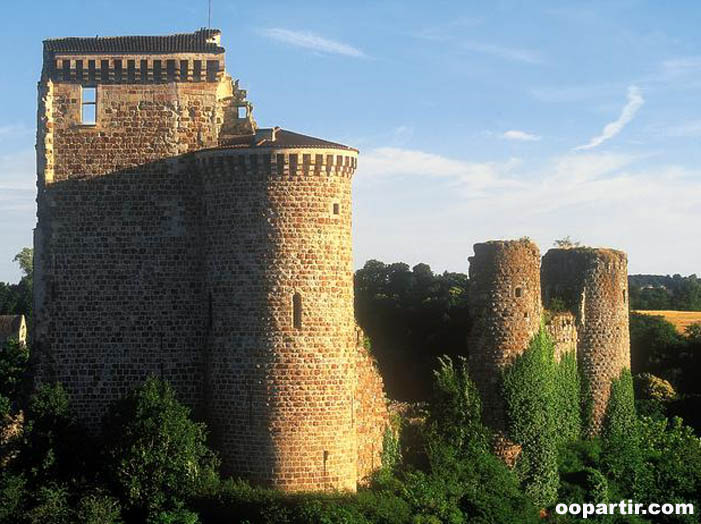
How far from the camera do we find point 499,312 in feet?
106

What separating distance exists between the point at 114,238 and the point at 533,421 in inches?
527

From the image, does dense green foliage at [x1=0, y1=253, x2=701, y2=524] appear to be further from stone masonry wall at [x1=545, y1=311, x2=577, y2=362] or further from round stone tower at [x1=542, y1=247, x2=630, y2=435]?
round stone tower at [x1=542, y1=247, x2=630, y2=435]

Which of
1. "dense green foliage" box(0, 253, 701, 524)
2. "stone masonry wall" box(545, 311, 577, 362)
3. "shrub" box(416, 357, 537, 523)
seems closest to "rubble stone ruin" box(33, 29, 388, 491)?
"dense green foliage" box(0, 253, 701, 524)

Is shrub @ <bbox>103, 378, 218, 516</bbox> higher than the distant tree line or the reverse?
the reverse

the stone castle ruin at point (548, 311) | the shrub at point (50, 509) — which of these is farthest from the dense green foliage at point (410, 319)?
the shrub at point (50, 509)

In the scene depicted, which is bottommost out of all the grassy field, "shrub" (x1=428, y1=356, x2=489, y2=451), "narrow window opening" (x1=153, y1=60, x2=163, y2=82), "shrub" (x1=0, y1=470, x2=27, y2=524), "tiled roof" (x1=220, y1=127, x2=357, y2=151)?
"shrub" (x1=0, y1=470, x2=27, y2=524)

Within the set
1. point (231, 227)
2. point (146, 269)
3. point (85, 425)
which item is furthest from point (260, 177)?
point (85, 425)

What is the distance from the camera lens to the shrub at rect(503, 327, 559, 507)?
104 ft

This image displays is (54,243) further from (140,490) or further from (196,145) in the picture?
(140,490)

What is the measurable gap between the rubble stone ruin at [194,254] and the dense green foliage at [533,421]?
5.09 m

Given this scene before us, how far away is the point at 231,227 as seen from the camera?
27188mm

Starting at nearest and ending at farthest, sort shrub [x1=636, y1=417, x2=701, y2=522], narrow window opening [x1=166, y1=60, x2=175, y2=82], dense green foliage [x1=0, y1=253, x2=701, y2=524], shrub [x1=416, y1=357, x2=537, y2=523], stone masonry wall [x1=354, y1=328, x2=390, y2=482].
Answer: dense green foliage [x1=0, y1=253, x2=701, y2=524]
shrub [x1=416, y1=357, x2=537, y2=523]
narrow window opening [x1=166, y1=60, x2=175, y2=82]
stone masonry wall [x1=354, y1=328, x2=390, y2=482]
shrub [x1=636, y1=417, x2=701, y2=522]

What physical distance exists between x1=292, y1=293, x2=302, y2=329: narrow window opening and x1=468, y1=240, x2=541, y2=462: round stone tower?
25.1 feet

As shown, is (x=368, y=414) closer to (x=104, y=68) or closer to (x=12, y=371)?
(x=12, y=371)
